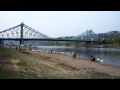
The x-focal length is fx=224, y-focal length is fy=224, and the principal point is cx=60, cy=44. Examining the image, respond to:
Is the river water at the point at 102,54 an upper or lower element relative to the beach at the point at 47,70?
lower

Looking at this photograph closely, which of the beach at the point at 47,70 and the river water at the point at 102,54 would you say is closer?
the beach at the point at 47,70

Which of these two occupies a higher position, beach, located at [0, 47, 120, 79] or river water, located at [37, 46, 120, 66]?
beach, located at [0, 47, 120, 79]

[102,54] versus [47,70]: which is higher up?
[47,70]

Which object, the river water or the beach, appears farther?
the river water

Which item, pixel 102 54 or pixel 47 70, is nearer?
pixel 47 70
